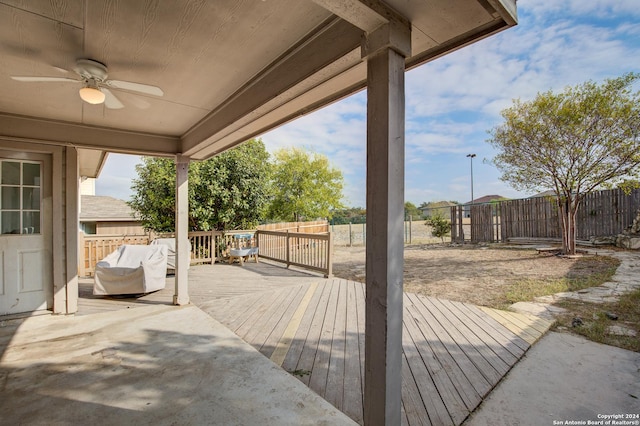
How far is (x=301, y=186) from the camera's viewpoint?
13930 mm

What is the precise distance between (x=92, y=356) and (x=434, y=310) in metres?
3.77

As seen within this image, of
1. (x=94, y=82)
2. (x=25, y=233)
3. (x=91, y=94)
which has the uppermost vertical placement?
(x=94, y=82)

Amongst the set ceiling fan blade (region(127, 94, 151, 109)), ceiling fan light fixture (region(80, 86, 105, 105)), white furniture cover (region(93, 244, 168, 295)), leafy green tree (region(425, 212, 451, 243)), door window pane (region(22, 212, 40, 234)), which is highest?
ceiling fan blade (region(127, 94, 151, 109))

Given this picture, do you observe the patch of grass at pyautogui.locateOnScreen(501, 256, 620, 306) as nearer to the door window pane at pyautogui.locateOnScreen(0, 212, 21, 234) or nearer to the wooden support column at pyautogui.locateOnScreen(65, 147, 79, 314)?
the wooden support column at pyautogui.locateOnScreen(65, 147, 79, 314)

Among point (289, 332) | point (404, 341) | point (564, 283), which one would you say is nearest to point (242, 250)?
point (289, 332)

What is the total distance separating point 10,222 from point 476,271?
26.0 ft

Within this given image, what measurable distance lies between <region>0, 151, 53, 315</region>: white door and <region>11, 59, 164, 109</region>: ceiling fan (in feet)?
6.83

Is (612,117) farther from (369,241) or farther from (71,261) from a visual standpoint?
(71,261)

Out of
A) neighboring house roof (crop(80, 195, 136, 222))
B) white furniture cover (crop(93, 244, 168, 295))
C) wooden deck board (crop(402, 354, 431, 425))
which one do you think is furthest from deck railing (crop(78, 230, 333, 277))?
neighboring house roof (crop(80, 195, 136, 222))

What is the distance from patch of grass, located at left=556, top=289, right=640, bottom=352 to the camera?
8.79ft

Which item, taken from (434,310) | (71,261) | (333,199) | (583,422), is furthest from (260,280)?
(333,199)

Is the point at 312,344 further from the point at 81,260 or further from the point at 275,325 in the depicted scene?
the point at 81,260

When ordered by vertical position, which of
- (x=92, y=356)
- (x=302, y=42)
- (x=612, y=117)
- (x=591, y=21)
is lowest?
(x=92, y=356)

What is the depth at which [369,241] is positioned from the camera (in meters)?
1.46
